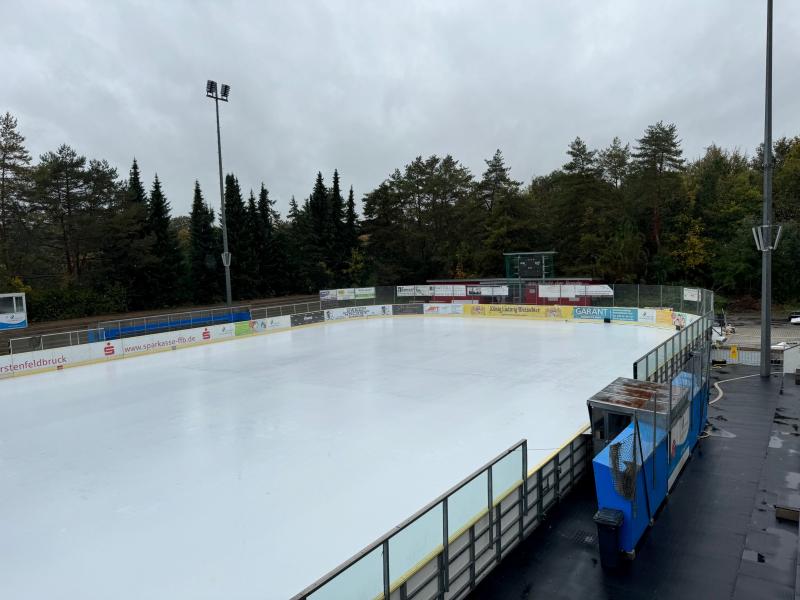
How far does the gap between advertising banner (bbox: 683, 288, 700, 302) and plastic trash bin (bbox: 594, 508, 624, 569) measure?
21.3 meters

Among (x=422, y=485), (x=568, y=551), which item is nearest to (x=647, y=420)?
(x=568, y=551)

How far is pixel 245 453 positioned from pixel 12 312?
25395mm

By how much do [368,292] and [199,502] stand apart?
32360mm

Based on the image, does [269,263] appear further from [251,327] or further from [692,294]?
[692,294]

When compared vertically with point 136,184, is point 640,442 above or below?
below

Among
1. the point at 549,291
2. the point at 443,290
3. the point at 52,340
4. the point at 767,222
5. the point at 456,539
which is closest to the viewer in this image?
the point at 456,539

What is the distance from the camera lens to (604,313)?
33250 millimetres

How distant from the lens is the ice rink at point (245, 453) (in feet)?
23.9

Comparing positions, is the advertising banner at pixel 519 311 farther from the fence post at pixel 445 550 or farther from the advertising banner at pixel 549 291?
the fence post at pixel 445 550

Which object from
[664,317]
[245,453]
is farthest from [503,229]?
[245,453]

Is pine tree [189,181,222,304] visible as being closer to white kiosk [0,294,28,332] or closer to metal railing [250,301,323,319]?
metal railing [250,301,323,319]

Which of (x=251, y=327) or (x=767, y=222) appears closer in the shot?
(x=767, y=222)

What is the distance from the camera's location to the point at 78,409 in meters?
16.0

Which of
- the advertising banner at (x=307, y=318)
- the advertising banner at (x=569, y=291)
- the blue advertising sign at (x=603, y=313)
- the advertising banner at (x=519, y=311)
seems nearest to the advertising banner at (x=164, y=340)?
the advertising banner at (x=307, y=318)
